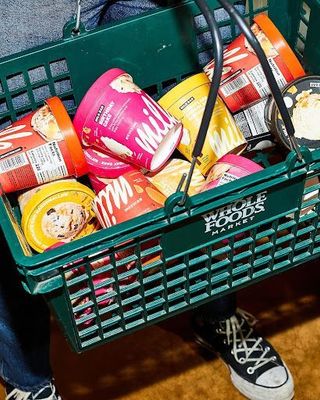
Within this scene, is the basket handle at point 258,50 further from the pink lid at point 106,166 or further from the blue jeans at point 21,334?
the blue jeans at point 21,334

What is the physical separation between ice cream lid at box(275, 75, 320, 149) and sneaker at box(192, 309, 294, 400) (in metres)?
0.54

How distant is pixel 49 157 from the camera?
3.51ft

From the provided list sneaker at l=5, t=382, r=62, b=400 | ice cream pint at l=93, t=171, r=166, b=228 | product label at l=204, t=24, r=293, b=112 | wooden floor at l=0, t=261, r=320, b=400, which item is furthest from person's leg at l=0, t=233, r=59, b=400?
product label at l=204, t=24, r=293, b=112

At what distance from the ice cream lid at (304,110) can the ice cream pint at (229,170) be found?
8cm

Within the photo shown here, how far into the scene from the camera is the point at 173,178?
3.54 ft

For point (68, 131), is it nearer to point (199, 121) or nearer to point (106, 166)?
point (106, 166)

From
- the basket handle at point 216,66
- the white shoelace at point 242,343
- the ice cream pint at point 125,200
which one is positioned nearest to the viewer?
the basket handle at point 216,66

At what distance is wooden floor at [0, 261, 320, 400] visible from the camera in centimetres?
145

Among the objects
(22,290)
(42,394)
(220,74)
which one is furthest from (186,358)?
(220,74)

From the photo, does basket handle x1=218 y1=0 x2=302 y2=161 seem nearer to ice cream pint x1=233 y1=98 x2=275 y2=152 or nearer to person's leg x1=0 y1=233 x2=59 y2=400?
ice cream pint x1=233 y1=98 x2=275 y2=152

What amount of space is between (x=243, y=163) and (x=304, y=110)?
0.14 m

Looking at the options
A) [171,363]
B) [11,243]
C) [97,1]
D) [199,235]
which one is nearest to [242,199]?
[199,235]

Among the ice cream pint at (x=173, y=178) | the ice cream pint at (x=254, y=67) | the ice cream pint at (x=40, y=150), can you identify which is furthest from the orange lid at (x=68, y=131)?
the ice cream pint at (x=254, y=67)

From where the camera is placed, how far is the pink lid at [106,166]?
1105 mm
